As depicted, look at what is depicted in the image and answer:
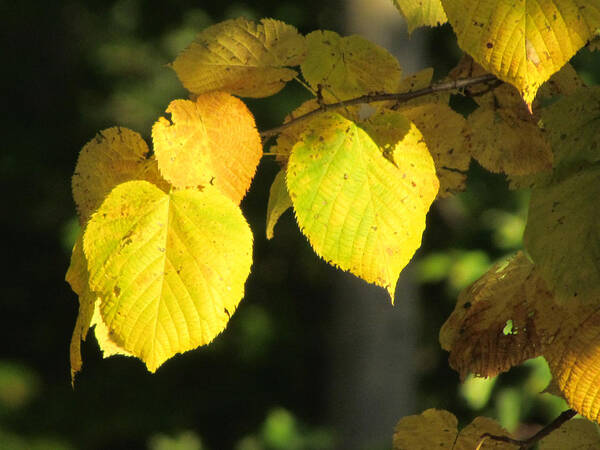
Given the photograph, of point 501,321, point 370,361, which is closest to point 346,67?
point 501,321

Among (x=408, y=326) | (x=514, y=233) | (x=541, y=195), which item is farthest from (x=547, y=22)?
(x=408, y=326)

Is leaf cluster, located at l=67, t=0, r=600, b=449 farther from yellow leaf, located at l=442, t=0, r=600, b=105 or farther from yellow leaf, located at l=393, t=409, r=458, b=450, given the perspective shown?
yellow leaf, located at l=393, t=409, r=458, b=450

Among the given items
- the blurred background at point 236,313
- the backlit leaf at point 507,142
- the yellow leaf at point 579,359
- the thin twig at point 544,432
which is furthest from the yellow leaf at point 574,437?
the blurred background at point 236,313

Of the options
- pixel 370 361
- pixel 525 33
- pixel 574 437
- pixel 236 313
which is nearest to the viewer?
pixel 525 33

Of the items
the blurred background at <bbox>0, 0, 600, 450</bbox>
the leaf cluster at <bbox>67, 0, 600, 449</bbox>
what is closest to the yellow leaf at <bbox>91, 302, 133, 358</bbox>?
the leaf cluster at <bbox>67, 0, 600, 449</bbox>

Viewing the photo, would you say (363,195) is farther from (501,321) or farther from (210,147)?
(501,321)

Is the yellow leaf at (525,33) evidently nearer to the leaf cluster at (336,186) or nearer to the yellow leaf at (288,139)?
the leaf cluster at (336,186)

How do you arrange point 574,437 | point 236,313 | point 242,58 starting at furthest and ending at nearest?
1. point 236,313
2. point 574,437
3. point 242,58
